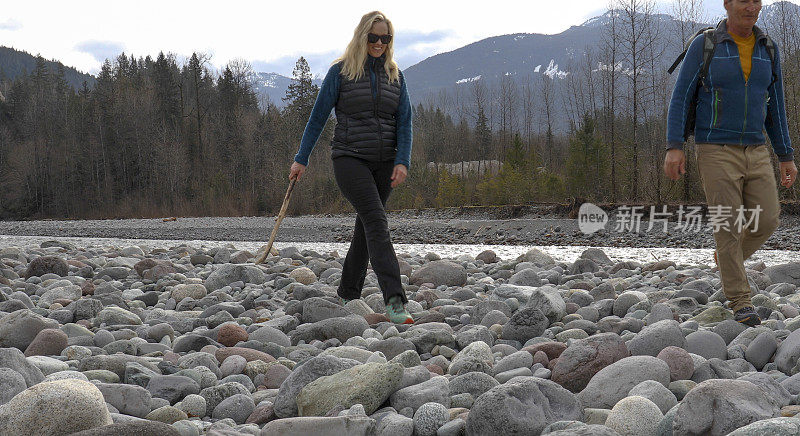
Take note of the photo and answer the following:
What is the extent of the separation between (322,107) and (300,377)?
216 centimetres

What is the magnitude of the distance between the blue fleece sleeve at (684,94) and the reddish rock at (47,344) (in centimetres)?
363

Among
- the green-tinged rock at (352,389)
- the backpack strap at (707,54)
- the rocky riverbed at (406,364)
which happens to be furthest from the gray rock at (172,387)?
the backpack strap at (707,54)

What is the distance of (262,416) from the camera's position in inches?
99.3

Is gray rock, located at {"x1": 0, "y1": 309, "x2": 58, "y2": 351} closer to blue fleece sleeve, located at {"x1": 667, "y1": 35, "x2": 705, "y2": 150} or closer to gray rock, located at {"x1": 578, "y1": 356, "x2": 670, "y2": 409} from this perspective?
gray rock, located at {"x1": 578, "y1": 356, "x2": 670, "y2": 409}

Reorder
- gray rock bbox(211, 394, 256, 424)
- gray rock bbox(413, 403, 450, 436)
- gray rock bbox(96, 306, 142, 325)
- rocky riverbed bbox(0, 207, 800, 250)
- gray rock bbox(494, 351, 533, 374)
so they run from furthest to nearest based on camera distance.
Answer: rocky riverbed bbox(0, 207, 800, 250) < gray rock bbox(96, 306, 142, 325) < gray rock bbox(494, 351, 533, 374) < gray rock bbox(211, 394, 256, 424) < gray rock bbox(413, 403, 450, 436)

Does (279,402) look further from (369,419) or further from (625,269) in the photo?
(625,269)

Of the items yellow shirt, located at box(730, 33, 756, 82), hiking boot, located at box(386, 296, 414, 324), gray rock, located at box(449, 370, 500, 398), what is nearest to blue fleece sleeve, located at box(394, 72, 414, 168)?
hiking boot, located at box(386, 296, 414, 324)

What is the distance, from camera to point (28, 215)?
49969mm

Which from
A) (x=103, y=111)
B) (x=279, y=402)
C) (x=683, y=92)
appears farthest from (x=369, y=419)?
(x=103, y=111)

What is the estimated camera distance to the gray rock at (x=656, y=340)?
3016mm

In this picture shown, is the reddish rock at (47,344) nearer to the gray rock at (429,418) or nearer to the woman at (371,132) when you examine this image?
the woman at (371,132)

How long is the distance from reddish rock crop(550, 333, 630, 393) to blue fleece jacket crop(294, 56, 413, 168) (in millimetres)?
1794

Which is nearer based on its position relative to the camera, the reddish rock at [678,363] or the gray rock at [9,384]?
the gray rock at [9,384]

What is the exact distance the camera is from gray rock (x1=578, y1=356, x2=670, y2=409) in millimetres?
2469
